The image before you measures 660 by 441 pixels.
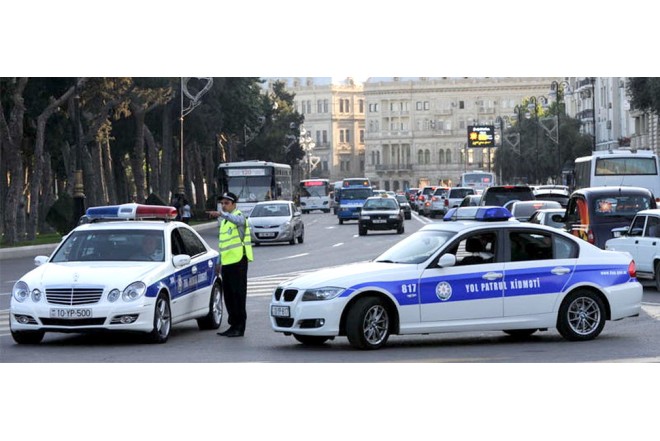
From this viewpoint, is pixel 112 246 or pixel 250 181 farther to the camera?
pixel 250 181

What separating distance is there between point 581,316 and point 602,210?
11.4 m

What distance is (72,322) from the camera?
1606cm

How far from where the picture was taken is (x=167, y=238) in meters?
17.6

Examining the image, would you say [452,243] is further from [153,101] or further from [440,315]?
[153,101]

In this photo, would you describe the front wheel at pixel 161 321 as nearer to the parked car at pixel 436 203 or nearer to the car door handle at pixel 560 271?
the car door handle at pixel 560 271

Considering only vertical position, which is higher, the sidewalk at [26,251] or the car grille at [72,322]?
the car grille at [72,322]

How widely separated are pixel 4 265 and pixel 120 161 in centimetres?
3920

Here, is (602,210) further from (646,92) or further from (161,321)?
(646,92)

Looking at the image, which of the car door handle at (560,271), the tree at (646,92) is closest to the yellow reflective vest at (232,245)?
the car door handle at (560,271)

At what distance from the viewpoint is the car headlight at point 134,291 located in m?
16.2

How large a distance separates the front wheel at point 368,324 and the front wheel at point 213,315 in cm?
378

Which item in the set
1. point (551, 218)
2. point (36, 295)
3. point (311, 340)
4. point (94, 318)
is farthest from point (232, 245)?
point (551, 218)
